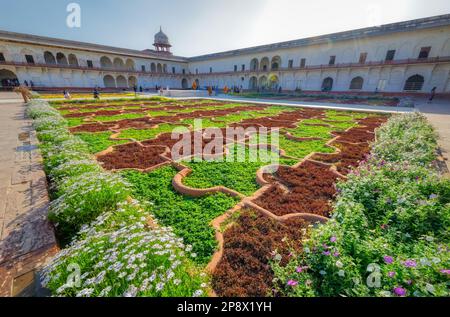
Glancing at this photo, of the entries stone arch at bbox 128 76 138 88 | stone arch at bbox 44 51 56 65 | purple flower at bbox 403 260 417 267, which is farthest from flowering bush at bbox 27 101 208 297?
stone arch at bbox 128 76 138 88

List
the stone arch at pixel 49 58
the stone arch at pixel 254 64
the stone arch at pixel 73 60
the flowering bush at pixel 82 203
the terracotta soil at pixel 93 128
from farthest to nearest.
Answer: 1. the stone arch at pixel 254 64
2. the stone arch at pixel 73 60
3. the stone arch at pixel 49 58
4. the terracotta soil at pixel 93 128
5. the flowering bush at pixel 82 203

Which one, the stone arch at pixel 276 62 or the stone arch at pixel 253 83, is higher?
the stone arch at pixel 276 62

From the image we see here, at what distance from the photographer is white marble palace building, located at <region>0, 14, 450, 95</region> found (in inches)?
864

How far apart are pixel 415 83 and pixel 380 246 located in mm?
30642

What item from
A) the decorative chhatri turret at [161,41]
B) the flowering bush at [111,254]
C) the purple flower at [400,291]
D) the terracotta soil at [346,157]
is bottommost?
the terracotta soil at [346,157]

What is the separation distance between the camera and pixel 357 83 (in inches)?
1059

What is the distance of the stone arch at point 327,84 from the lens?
28.9 meters

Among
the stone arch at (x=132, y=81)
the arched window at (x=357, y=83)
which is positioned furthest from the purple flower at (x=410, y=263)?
the stone arch at (x=132, y=81)

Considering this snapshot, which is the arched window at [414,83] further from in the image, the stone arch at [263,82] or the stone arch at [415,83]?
the stone arch at [263,82]

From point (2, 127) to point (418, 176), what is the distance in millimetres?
10624

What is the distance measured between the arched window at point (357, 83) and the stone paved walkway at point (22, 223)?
108 ft

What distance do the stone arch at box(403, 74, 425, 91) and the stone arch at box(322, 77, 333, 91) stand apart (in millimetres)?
8372
